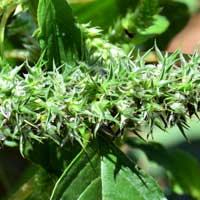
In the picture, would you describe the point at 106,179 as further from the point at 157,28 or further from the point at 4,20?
the point at 157,28

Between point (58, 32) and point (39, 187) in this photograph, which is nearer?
point (58, 32)

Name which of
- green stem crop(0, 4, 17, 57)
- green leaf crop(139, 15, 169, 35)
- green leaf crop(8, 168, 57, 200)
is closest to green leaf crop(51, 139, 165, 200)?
green leaf crop(8, 168, 57, 200)

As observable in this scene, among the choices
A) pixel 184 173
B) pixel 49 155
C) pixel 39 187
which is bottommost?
pixel 184 173

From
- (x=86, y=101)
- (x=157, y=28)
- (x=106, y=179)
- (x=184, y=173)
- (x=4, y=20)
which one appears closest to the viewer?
(x=86, y=101)

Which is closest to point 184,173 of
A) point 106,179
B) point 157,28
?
point 157,28

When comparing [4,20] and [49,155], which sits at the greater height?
[4,20]

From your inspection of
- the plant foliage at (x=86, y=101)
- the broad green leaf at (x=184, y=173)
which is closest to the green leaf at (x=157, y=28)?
the plant foliage at (x=86, y=101)

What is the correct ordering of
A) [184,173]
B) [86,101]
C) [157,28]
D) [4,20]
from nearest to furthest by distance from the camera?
[86,101] → [4,20] → [157,28] → [184,173]
